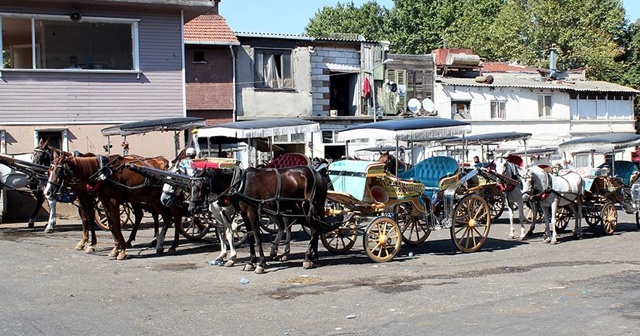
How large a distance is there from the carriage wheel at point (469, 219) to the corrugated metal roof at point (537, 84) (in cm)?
2479

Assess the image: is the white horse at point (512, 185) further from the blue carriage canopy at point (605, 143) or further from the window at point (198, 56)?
the window at point (198, 56)

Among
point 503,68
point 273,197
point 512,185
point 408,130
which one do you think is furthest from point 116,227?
point 503,68

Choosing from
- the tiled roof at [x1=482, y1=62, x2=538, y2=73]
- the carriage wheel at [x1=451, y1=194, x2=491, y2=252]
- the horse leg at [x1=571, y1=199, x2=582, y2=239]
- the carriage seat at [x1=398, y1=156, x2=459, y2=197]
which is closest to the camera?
the carriage wheel at [x1=451, y1=194, x2=491, y2=252]

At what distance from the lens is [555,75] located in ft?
154

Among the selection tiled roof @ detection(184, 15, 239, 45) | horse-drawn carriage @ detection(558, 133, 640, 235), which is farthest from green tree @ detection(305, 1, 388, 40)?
horse-drawn carriage @ detection(558, 133, 640, 235)

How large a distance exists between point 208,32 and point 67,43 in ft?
28.6

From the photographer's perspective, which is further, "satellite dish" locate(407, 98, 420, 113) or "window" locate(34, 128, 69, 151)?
"satellite dish" locate(407, 98, 420, 113)

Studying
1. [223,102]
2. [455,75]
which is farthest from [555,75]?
[223,102]

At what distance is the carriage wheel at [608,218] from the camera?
19.1 metres

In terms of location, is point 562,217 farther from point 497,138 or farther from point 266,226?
point 266,226

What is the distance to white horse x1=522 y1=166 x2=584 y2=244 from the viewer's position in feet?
58.3

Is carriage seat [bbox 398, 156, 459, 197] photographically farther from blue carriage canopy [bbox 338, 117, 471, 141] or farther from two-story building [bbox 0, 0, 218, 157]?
two-story building [bbox 0, 0, 218, 157]

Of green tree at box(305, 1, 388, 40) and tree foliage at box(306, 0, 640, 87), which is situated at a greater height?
green tree at box(305, 1, 388, 40)

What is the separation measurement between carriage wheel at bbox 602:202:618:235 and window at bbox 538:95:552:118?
2587 centimetres
